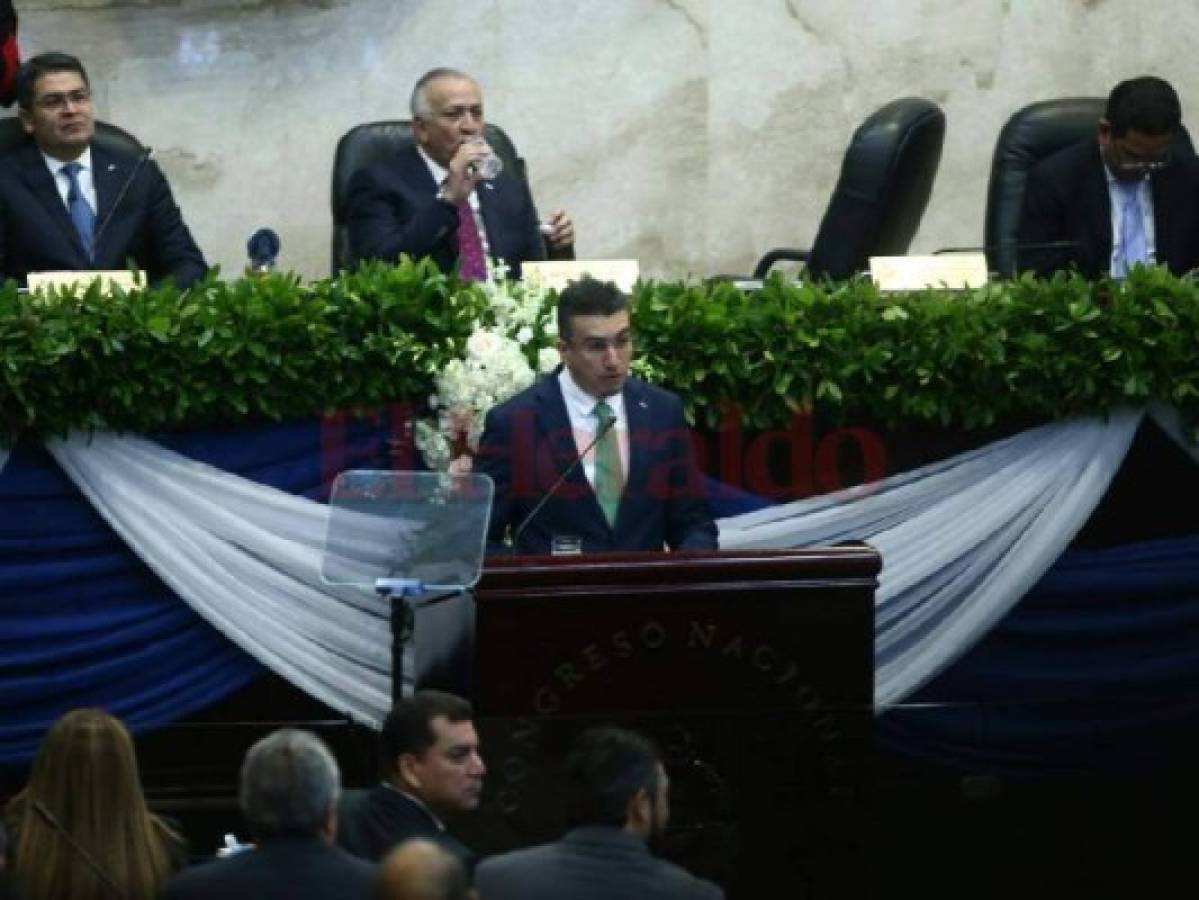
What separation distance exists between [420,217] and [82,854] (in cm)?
365

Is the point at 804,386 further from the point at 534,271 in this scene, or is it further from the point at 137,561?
the point at 137,561

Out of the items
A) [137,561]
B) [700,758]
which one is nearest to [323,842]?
[700,758]

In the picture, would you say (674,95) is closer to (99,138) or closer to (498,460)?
(99,138)

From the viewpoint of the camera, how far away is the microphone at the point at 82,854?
20.1ft

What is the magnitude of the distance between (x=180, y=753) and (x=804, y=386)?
6.83 ft

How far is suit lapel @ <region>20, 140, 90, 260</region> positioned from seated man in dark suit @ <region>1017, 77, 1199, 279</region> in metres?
2.69

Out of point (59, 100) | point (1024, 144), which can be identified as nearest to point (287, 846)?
point (59, 100)

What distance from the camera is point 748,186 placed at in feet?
40.0

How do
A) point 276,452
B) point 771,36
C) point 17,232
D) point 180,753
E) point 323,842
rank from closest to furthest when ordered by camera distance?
point 323,842 → point 180,753 → point 276,452 → point 17,232 → point 771,36

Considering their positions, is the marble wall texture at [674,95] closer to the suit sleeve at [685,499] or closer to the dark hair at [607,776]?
the suit sleeve at [685,499]

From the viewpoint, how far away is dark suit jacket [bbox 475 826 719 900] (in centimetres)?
599

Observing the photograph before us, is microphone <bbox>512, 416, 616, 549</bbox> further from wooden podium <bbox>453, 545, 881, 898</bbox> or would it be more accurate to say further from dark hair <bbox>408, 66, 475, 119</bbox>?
dark hair <bbox>408, 66, 475, 119</bbox>

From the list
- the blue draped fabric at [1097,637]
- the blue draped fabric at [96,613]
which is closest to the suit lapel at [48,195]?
the blue draped fabric at [96,613]

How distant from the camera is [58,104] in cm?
984
